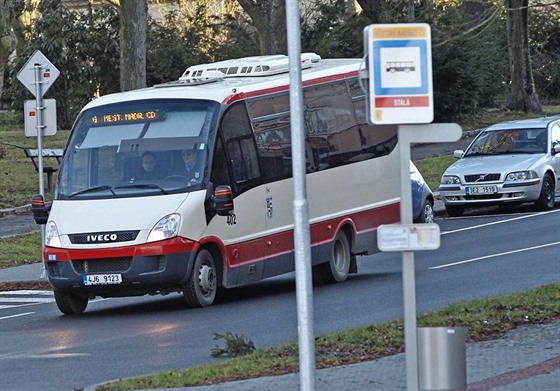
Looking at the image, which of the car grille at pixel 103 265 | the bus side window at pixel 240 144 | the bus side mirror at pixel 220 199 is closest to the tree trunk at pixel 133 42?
the bus side window at pixel 240 144

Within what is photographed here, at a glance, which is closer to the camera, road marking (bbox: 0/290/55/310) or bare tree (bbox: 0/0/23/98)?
road marking (bbox: 0/290/55/310)

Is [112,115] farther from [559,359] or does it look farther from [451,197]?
[451,197]

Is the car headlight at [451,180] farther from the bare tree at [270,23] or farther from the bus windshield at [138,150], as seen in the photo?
the bus windshield at [138,150]

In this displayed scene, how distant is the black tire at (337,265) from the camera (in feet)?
63.0

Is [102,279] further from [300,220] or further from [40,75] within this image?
[300,220]

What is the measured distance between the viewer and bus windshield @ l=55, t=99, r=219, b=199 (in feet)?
56.2

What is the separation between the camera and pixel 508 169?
88.3 feet

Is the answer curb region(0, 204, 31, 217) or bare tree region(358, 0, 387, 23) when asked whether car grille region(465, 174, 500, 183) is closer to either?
bare tree region(358, 0, 387, 23)

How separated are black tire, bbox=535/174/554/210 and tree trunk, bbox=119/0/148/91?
975 centimetres

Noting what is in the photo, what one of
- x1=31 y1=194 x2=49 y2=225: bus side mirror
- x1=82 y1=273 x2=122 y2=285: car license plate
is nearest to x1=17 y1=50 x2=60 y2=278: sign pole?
x1=31 y1=194 x2=49 y2=225: bus side mirror

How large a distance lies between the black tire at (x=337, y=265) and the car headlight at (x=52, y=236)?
12.7 ft

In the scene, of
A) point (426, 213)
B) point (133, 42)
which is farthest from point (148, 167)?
point (133, 42)

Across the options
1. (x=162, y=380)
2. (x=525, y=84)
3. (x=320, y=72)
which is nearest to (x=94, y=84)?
(x=525, y=84)

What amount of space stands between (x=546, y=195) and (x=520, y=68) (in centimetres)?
2277
